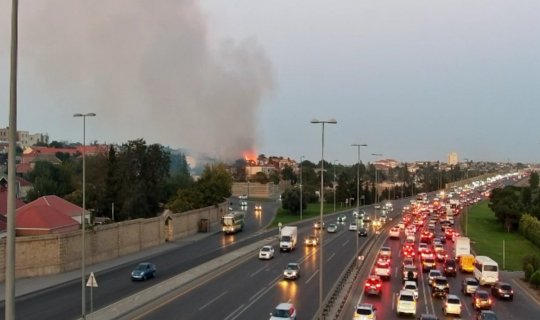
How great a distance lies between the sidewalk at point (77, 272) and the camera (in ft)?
126

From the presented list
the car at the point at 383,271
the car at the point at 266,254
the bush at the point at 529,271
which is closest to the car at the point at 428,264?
the car at the point at 383,271

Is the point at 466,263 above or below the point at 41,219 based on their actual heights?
below

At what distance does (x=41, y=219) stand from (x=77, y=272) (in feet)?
39.6

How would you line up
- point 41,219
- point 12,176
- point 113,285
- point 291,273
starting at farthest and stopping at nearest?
point 41,219
point 291,273
point 113,285
point 12,176

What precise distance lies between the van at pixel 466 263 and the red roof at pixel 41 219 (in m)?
36.7

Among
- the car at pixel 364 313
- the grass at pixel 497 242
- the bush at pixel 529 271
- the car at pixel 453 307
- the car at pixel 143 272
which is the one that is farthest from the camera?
the grass at pixel 497 242

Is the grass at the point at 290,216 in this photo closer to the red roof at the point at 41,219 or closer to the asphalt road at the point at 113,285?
the asphalt road at the point at 113,285

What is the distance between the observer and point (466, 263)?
50750mm

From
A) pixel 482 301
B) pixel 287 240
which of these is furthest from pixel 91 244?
pixel 482 301

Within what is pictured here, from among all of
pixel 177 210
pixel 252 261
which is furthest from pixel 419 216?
pixel 252 261

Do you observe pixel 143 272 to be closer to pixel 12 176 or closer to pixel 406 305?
pixel 406 305

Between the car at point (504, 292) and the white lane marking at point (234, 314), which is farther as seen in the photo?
the car at point (504, 292)

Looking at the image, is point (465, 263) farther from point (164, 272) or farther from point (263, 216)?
point (263, 216)

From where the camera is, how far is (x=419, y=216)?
10719cm
